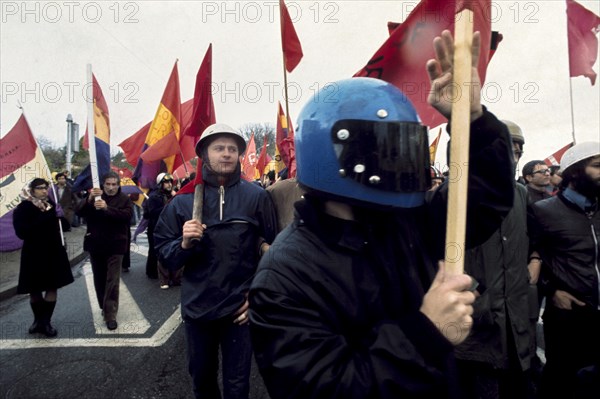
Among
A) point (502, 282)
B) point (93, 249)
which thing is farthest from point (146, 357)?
point (502, 282)

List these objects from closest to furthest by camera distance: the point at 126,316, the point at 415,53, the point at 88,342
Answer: the point at 415,53, the point at 88,342, the point at 126,316

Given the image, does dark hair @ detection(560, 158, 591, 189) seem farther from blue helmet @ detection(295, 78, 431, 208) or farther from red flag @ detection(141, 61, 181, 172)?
red flag @ detection(141, 61, 181, 172)

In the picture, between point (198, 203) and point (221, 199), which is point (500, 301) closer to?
point (221, 199)

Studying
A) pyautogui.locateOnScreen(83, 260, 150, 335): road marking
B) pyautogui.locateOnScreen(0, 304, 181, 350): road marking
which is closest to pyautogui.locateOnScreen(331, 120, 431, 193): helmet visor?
pyautogui.locateOnScreen(0, 304, 181, 350): road marking

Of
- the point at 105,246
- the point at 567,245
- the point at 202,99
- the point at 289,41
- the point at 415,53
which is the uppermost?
the point at 289,41

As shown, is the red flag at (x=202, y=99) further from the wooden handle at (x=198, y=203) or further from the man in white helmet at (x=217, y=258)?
the wooden handle at (x=198, y=203)

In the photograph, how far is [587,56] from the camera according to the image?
433cm

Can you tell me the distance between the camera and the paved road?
305 cm

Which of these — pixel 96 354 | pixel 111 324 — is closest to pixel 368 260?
pixel 96 354

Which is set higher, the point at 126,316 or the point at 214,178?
the point at 214,178

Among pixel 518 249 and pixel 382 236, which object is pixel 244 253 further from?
pixel 518 249

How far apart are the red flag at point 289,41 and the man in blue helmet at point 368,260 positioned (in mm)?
2856

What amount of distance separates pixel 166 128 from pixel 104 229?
208 centimetres

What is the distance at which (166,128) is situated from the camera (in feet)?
11.2
